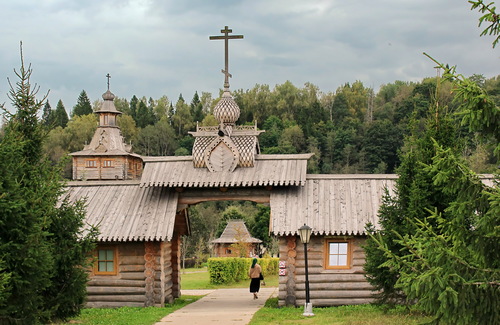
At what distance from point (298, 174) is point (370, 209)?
7.91 feet

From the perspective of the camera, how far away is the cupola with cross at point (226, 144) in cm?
1997

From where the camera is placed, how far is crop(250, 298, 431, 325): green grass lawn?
1421 cm

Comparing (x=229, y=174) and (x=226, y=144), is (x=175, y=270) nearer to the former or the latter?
(x=229, y=174)

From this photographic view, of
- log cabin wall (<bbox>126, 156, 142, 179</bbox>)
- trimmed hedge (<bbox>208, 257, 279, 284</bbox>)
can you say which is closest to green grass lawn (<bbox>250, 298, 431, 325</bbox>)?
trimmed hedge (<bbox>208, 257, 279, 284</bbox>)

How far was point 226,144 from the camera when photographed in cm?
2023

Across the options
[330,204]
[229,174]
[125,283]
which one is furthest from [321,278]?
[125,283]

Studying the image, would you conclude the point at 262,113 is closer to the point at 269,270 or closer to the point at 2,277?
the point at 269,270

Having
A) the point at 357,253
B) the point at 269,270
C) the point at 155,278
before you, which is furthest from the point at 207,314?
the point at 269,270

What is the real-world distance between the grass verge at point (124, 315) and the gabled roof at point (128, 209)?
2089mm

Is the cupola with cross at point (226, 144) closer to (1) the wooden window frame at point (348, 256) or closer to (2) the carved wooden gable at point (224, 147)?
(2) the carved wooden gable at point (224, 147)

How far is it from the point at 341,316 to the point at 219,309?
14.9ft

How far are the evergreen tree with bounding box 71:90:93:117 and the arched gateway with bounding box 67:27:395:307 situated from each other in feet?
266

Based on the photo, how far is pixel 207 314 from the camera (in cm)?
1750

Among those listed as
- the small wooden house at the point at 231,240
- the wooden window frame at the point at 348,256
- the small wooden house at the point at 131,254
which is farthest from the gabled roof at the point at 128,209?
the small wooden house at the point at 231,240
